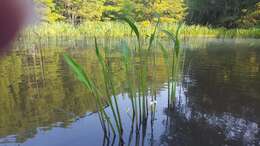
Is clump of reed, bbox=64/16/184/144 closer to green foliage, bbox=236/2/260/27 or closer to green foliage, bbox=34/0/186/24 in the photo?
green foliage, bbox=34/0/186/24

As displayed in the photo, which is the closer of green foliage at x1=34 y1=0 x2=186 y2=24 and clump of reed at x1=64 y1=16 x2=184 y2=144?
clump of reed at x1=64 y1=16 x2=184 y2=144

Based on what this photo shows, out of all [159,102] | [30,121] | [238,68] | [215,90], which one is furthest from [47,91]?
[238,68]

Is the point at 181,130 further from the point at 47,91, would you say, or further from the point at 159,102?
the point at 47,91

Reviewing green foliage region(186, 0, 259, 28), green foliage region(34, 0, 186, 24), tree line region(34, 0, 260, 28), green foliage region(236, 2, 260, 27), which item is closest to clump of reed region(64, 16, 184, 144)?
tree line region(34, 0, 260, 28)

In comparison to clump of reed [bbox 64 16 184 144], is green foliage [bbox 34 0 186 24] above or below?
above

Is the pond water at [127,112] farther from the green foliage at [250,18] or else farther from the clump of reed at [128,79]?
the green foliage at [250,18]

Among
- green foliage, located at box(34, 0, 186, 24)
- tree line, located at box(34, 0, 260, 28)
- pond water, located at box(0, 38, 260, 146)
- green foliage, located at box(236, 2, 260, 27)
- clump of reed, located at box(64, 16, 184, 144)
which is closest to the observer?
clump of reed, located at box(64, 16, 184, 144)

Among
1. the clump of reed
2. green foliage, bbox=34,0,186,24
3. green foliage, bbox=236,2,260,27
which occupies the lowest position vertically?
the clump of reed

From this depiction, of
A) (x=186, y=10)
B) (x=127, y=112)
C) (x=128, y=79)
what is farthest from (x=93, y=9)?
(x=128, y=79)

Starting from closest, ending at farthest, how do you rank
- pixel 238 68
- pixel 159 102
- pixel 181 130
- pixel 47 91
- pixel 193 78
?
pixel 181 130 → pixel 159 102 → pixel 47 91 → pixel 193 78 → pixel 238 68

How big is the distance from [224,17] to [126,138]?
81.1 ft

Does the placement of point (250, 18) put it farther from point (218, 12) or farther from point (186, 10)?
point (186, 10)

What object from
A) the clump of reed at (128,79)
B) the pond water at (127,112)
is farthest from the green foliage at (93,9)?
the clump of reed at (128,79)

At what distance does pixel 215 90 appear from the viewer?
15.8 ft
